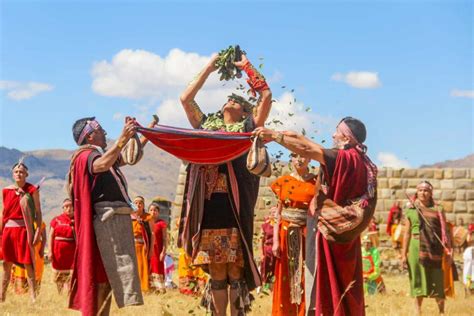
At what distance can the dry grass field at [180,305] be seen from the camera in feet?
35.7

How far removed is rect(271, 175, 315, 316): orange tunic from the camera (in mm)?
9367

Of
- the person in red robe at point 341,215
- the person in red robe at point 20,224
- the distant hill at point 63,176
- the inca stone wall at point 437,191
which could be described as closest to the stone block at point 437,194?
the inca stone wall at point 437,191

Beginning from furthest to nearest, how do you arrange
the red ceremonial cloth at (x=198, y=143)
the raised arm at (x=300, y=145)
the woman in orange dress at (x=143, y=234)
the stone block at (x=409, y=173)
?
the stone block at (x=409, y=173)
the woman in orange dress at (x=143, y=234)
the red ceremonial cloth at (x=198, y=143)
the raised arm at (x=300, y=145)

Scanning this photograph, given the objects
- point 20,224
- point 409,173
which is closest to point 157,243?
point 20,224

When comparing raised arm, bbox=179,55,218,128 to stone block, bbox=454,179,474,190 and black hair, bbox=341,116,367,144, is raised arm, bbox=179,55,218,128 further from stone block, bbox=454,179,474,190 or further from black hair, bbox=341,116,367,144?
stone block, bbox=454,179,474,190

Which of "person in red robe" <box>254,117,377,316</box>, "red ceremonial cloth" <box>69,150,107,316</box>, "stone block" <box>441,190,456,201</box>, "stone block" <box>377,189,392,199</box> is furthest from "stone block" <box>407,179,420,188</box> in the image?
"red ceremonial cloth" <box>69,150,107,316</box>

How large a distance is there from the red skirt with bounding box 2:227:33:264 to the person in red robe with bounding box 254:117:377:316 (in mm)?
6382

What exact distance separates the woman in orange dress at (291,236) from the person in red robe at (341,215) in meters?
1.81

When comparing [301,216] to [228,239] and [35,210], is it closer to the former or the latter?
[228,239]

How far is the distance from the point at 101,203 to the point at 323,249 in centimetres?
204

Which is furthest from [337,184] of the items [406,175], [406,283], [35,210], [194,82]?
[406,175]

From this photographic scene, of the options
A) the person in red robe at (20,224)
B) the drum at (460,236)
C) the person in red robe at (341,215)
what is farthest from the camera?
the drum at (460,236)

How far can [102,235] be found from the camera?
795 cm

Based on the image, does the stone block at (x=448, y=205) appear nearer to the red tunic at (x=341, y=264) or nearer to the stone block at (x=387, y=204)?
the stone block at (x=387, y=204)
